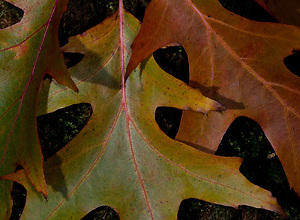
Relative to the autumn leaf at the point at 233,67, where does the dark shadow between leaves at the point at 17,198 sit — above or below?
below

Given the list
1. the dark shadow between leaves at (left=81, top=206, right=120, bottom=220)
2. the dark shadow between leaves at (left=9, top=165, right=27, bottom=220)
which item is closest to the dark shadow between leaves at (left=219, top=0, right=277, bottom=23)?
the dark shadow between leaves at (left=81, top=206, right=120, bottom=220)

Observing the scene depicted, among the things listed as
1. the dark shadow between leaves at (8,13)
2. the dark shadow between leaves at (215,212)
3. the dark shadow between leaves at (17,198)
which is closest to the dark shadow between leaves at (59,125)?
the dark shadow between leaves at (17,198)

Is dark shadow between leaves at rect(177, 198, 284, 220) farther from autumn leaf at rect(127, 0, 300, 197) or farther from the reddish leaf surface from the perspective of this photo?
the reddish leaf surface

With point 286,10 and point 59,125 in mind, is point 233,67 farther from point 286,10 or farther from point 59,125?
point 59,125

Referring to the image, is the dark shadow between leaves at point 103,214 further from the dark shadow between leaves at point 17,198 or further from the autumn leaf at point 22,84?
the autumn leaf at point 22,84

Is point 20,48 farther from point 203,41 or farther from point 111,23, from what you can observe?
point 203,41
